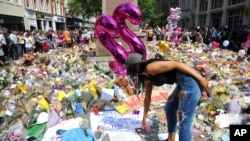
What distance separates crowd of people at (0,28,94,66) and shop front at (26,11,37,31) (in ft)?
27.5

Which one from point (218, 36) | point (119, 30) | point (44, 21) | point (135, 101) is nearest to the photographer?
point (135, 101)

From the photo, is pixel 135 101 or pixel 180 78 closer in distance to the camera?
pixel 180 78

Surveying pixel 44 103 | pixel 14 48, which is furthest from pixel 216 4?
pixel 44 103

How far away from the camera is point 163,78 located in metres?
2.54

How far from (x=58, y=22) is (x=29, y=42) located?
79.2 feet

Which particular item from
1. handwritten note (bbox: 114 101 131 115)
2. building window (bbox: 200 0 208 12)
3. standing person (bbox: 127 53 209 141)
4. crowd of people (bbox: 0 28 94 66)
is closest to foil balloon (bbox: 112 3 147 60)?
handwritten note (bbox: 114 101 131 115)

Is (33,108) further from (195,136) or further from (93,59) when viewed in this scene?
(93,59)

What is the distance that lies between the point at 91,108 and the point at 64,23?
35923mm

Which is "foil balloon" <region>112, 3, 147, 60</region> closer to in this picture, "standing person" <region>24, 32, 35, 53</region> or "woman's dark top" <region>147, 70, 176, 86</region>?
"woman's dark top" <region>147, 70, 176, 86</region>

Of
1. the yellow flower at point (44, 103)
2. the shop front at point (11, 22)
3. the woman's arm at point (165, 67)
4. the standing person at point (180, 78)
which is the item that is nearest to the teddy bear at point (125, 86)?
the yellow flower at point (44, 103)

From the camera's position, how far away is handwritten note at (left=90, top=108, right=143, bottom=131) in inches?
149

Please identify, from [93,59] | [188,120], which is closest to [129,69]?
[188,120]

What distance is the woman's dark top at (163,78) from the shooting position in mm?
2531

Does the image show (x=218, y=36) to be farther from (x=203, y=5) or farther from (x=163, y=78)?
(x=203, y=5)
